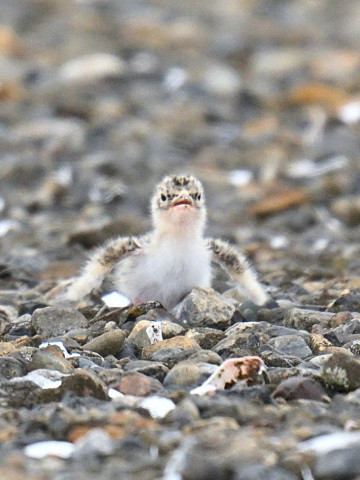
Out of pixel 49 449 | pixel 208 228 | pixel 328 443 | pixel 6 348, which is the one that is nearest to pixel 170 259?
pixel 6 348

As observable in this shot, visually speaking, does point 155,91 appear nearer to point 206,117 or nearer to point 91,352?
point 206,117

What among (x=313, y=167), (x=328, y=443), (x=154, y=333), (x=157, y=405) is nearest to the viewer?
(x=328, y=443)

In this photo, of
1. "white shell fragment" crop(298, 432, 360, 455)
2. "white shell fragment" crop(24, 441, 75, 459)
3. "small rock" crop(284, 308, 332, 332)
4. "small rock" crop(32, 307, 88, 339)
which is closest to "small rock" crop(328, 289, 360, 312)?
"small rock" crop(284, 308, 332, 332)

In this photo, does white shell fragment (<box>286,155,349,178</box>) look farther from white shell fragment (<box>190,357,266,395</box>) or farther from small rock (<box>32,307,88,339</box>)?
white shell fragment (<box>190,357,266,395</box>)

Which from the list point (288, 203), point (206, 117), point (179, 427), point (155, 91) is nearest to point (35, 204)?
point (288, 203)

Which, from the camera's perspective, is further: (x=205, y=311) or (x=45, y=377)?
(x=205, y=311)

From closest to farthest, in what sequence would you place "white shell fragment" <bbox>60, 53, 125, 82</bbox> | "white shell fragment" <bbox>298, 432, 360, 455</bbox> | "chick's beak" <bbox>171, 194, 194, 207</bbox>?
"white shell fragment" <bbox>298, 432, 360, 455</bbox> → "chick's beak" <bbox>171, 194, 194, 207</bbox> → "white shell fragment" <bbox>60, 53, 125, 82</bbox>

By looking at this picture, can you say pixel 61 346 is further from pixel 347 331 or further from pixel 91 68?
pixel 91 68
